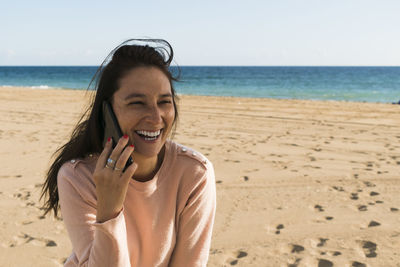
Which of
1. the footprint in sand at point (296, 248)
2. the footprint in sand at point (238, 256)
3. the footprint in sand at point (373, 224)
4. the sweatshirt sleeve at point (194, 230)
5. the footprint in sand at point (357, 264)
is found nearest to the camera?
the sweatshirt sleeve at point (194, 230)

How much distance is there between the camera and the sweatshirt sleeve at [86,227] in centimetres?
163

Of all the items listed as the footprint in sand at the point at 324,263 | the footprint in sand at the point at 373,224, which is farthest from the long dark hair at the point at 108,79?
the footprint in sand at the point at 373,224

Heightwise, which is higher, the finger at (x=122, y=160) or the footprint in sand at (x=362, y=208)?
the finger at (x=122, y=160)

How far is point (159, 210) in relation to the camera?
1.96m

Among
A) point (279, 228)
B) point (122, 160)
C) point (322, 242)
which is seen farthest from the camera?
point (279, 228)

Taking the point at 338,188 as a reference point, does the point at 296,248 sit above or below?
below

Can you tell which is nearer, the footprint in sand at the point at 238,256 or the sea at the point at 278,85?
the footprint in sand at the point at 238,256

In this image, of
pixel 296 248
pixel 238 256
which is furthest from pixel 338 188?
pixel 238 256

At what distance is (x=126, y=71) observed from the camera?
1834 mm

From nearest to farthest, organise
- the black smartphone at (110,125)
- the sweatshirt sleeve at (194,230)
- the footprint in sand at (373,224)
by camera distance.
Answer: the black smartphone at (110,125) < the sweatshirt sleeve at (194,230) < the footprint in sand at (373,224)

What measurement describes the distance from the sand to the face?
72.0 inches

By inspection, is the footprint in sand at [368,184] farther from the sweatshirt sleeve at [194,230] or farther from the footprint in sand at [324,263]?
the sweatshirt sleeve at [194,230]

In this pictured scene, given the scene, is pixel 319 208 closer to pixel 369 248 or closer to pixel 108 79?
pixel 369 248

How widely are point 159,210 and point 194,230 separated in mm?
219
